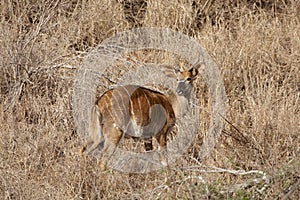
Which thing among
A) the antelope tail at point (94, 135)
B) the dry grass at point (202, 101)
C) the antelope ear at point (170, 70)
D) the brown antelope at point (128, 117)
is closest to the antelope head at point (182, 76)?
the antelope ear at point (170, 70)

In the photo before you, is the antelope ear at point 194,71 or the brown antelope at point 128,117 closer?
the brown antelope at point 128,117

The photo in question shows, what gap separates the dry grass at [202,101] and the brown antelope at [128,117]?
0.21 m

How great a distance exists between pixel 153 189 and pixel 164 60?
7.22ft

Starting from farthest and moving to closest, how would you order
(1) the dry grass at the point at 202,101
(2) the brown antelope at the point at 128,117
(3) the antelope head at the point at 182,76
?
1. (3) the antelope head at the point at 182,76
2. (2) the brown antelope at the point at 128,117
3. (1) the dry grass at the point at 202,101

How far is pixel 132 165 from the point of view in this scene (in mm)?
4879

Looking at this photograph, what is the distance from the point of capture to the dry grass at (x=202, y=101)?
14.5 ft

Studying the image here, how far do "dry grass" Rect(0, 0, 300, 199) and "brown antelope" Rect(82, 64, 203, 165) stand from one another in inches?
8.4

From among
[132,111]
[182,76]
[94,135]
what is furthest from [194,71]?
[94,135]

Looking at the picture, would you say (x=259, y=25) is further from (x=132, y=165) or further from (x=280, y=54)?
(x=132, y=165)

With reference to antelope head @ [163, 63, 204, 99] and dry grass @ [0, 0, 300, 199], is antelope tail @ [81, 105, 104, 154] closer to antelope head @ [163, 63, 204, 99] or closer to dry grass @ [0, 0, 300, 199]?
dry grass @ [0, 0, 300, 199]

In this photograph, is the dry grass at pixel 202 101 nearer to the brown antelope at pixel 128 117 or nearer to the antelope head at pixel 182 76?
the brown antelope at pixel 128 117

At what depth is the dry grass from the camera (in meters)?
4.41

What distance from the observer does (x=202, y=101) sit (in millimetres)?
5664

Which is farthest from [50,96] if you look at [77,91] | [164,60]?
[164,60]
